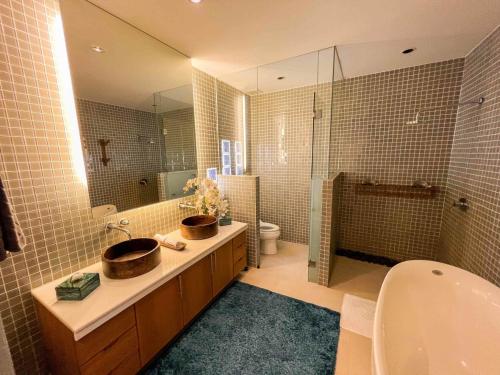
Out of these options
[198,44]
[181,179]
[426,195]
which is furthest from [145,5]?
[426,195]

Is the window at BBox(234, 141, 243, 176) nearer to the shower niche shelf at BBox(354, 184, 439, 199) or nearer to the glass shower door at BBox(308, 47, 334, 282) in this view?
the glass shower door at BBox(308, 47, 334, 282)

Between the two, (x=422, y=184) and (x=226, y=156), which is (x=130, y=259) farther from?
(x=422, y=184)

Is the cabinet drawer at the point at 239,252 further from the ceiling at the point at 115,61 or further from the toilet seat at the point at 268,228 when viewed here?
the ceiling at the point at 115,61

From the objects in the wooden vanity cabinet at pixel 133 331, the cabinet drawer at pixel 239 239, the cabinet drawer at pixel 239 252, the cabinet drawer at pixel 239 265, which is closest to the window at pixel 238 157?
the cabinet drawer at pixel 239 239

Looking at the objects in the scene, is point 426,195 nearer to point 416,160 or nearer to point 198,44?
point 416,160

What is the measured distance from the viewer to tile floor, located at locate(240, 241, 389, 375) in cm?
151

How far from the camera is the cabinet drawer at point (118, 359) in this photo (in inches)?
41.0

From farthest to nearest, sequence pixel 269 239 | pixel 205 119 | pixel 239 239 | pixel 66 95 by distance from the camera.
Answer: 1. pixel 269 239
2. pixel 205 119
3. pixel 239 239
4. pixel 66 95

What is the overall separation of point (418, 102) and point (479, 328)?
2368 millimetres

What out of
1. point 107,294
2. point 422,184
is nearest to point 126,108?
point 107,294

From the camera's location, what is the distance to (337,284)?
7.66ft

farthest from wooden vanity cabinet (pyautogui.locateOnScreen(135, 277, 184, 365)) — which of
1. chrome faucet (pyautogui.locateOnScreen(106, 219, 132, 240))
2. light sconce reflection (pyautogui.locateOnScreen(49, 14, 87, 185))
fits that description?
light sconce reflection (pyautogui.locateOnScreen(49, 14, 87, 185))

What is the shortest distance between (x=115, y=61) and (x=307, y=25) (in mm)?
1602

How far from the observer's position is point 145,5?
1391 millimetres
